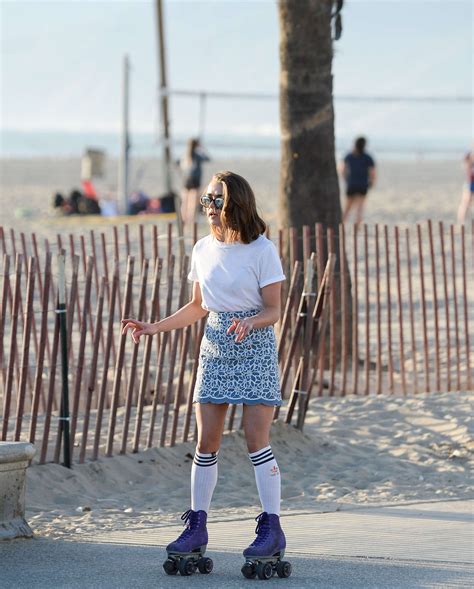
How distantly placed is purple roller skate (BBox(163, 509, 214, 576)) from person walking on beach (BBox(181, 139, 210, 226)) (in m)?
15.9

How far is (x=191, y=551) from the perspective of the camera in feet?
17.2

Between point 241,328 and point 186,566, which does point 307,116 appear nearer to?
point 241,328

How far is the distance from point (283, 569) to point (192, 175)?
1643cm

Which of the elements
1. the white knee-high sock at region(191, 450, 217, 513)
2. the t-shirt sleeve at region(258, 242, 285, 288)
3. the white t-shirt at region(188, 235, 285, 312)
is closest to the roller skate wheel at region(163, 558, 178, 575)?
the white knee-high sock at region(191, 450, 217, 513)

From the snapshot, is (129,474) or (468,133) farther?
(468,133)

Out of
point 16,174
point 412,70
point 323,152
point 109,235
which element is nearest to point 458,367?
point 323,152

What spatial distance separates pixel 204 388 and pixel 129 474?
2.38 meters

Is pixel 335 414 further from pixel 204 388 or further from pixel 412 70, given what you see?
pixel 412 70

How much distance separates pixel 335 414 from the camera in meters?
9.12

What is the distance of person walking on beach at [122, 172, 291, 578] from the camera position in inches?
205

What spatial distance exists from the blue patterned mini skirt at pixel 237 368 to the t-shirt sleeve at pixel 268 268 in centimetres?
14

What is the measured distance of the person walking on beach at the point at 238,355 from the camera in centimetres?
521

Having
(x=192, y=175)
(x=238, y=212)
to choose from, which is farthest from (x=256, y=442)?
(x=192, y=175)

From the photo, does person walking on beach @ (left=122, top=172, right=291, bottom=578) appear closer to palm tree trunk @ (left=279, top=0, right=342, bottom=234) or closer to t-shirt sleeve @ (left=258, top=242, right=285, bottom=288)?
t-shirt sleeve @ (left=258, top=242, right=285, bottom=288)
